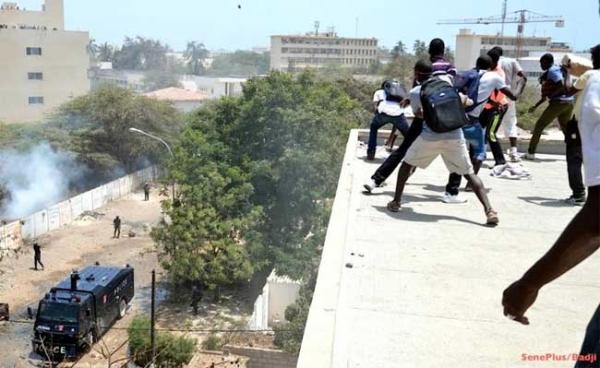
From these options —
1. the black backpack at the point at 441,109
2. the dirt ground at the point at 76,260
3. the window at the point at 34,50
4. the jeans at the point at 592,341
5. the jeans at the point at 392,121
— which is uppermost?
the window at the point at 34,50

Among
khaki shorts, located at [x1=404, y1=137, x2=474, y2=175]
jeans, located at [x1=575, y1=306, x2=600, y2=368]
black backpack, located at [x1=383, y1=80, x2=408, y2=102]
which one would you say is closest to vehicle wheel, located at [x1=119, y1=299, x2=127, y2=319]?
black backpack, located at [x1=383, y1=80, x2=408, y2=102]

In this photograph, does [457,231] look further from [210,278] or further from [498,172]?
[210,278]

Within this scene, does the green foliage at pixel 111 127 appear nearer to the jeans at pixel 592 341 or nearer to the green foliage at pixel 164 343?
the green foliage at pixel 164 343

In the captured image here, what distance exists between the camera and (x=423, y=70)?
5906 millimetres

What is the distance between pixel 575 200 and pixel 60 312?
11.8 meters

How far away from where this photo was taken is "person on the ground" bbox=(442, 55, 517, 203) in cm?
651

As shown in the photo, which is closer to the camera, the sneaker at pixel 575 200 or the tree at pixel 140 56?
the sneaker at pixel 575 200

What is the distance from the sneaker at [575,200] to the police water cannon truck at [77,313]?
1066 cm

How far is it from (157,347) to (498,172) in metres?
7.88

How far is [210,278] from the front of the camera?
1816cm

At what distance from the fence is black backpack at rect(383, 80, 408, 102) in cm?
1978

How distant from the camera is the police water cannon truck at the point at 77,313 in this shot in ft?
46.5

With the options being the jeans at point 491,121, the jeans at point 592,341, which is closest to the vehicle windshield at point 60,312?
the jeans at point 491,121

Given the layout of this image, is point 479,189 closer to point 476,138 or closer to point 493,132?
point 476,138
